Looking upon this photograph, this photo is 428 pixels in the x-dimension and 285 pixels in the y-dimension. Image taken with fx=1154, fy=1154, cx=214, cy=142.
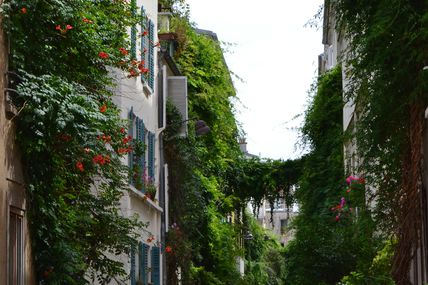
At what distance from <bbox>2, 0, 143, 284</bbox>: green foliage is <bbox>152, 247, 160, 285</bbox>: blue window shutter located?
983 centimetres

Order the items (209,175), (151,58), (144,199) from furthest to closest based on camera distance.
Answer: (209,175) → (151,58) → (144,199)

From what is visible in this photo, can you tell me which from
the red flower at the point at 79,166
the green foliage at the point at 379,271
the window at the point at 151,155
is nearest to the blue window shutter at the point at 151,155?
the window at the point at 151,155

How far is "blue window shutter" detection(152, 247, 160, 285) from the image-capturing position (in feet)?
85.2

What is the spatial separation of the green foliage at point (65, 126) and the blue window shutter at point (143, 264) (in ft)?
24.3

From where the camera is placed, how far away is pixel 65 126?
12938mm

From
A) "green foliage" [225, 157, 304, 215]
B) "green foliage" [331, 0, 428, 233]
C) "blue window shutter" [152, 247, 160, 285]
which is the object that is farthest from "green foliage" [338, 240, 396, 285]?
"green foliage" [225, 157, 304, 215]

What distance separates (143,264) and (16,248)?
36.5 ft

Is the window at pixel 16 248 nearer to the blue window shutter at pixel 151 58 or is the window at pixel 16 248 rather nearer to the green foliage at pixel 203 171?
the blue window shutter at pixel 151 58

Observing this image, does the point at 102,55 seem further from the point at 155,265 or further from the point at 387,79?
the point at 155,265

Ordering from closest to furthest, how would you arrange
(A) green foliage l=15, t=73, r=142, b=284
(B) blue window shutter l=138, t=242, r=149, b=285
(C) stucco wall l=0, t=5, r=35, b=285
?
(C) stucco wall l=0, t=5, r=35, b=285
(A) green foliage l=15, t=73, r=142, b=284
(B) blue window shutter l=138, t=242, r=149, b=285

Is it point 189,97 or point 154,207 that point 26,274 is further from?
point 189,97

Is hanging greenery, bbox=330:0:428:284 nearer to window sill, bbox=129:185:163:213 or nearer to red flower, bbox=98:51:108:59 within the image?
red flower, bbox=98:51:108:59

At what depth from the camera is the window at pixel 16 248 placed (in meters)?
12.9

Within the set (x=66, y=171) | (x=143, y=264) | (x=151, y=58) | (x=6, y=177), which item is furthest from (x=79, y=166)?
(x=151, y=58)
